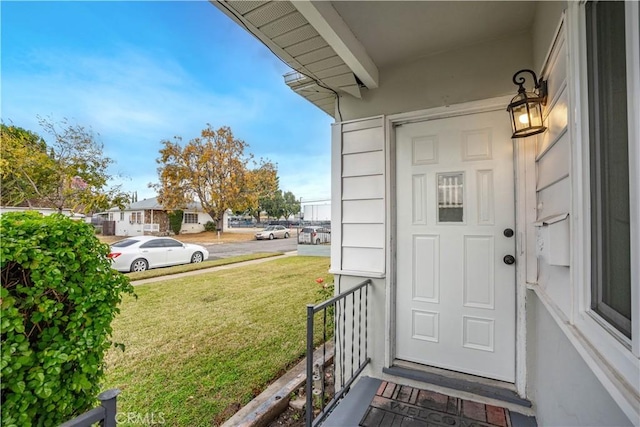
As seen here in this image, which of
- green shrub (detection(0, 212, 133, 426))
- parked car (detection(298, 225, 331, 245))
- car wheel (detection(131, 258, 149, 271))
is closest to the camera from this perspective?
green shrub (detection(0, 212, 133, 426))

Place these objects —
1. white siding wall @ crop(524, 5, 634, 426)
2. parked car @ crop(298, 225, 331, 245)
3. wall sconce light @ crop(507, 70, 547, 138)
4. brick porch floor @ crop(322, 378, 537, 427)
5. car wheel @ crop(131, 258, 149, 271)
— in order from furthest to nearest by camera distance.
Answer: parked car @ crop(298, 225, 331, 245) → car wheel @ crop(131, 258, 149, 271) → brick porch floor @ crop(322, 378, 537, 427) → wall sconce light @ crop(507, 70, 547, 138) → white siding wall @ crop(524, 5, 634, 426)

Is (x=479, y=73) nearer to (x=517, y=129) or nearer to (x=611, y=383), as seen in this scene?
(x=517, y=129)

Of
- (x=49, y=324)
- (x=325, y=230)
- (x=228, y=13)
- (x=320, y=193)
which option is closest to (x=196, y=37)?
(x=228, y=13)

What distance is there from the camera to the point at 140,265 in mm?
7855

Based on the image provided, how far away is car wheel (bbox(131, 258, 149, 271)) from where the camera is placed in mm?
7711

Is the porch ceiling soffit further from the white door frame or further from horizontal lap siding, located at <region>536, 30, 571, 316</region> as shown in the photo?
horizontal lap siding, located at <region>536, 30, 571, 316</region>

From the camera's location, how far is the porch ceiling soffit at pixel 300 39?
152 cm

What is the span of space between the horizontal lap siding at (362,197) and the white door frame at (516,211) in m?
0.06

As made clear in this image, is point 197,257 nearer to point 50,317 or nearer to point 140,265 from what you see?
point 140,265

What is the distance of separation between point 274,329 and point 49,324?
2.79 metres

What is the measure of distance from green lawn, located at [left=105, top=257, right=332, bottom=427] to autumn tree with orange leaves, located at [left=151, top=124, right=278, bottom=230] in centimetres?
1133

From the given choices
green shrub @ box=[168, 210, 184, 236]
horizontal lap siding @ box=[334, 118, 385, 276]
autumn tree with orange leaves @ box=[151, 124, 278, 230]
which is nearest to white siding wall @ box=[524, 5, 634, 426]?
horizontal lap siding @ box=[334, 118, 385, 276]

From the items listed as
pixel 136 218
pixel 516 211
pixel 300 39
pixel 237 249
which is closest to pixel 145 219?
pixel 136 218

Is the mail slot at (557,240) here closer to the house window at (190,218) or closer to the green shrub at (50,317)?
the green shrub at (50,317)
